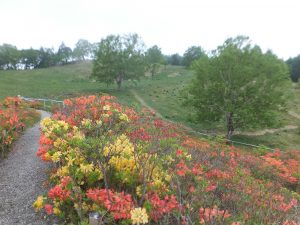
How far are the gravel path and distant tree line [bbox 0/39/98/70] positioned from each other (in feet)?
225

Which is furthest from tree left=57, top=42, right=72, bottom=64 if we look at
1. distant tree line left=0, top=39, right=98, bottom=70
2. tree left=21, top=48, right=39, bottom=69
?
tree left=21, top=48, right=39, bottom=69

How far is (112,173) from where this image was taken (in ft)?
21.3

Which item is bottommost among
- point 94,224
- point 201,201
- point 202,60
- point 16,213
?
point 16,213

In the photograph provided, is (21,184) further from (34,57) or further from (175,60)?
(175,60)

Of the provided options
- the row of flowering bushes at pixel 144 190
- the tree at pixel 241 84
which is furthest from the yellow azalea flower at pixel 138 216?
the tree at pixel 241 84

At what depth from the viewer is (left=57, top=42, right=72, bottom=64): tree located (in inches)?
3565

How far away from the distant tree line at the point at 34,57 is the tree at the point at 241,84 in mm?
54450

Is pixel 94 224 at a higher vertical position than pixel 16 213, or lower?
higher

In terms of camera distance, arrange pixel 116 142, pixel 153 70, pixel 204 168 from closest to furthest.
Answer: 1. pixel 116 142
2. pixel 204 168
3. pixel 153 70

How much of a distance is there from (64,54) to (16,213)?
A: 91.3 meters

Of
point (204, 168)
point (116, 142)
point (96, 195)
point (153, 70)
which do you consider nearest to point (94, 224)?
point (96, 195)

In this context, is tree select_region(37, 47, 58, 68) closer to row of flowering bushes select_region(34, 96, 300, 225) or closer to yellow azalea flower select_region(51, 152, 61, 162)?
row of flowering bushes select_region(34, 96, 300, 225)

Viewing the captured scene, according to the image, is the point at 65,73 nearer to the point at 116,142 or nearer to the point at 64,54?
the point at 64,54

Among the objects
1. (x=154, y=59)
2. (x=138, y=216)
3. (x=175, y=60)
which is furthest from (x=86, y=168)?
(x=175, y=60)
